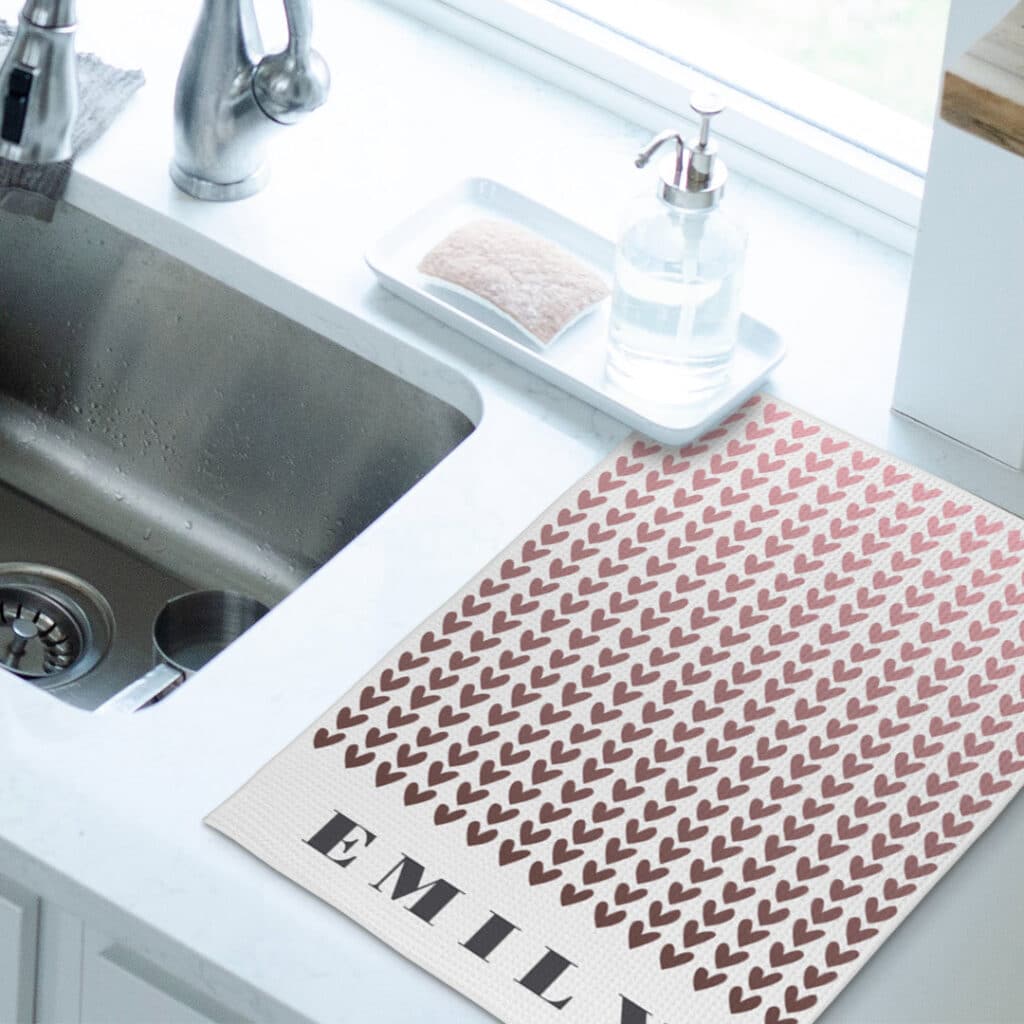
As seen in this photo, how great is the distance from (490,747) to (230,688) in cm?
15

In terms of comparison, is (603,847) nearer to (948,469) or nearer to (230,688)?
(230,688)

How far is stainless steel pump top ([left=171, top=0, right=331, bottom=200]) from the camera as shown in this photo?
53.1 inches

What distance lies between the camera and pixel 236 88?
54.4 inches

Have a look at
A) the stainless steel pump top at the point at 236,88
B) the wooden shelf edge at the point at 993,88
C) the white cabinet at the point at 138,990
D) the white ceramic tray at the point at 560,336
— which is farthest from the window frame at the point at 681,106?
the white cabinet at the point at 138,990

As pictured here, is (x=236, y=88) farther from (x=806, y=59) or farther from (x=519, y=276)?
(x=806, y=59)

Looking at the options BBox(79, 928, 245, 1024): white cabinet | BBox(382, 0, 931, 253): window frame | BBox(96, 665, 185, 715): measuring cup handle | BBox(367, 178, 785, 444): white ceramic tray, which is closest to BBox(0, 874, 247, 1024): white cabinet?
BBox(79, 928, 245, 1024): white cabinet

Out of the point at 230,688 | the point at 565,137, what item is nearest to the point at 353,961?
the point at 230,688

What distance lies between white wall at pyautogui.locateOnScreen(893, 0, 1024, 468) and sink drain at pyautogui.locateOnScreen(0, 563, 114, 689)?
0.64 m

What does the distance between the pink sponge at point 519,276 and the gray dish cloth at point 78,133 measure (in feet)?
0.98


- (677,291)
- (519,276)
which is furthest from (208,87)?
(677,291)

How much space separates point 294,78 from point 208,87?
7cm

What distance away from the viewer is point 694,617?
1.19 metres

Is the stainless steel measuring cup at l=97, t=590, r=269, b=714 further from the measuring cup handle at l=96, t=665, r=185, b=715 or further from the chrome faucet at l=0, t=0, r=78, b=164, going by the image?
the chrome faucet at l=0, t=0, r=78, b=164

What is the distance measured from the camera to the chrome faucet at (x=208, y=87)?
4.45 feet
